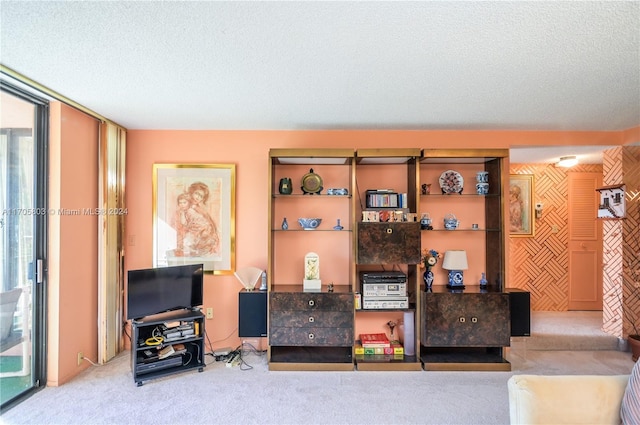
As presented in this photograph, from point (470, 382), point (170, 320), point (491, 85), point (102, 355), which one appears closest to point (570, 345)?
point (470, 382)

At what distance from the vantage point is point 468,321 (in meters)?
3.06

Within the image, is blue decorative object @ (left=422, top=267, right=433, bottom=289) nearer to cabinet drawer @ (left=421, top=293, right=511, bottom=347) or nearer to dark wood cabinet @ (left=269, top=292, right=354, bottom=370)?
cabinet drawer @ (left=421, top=293, right=511, bottom=347)

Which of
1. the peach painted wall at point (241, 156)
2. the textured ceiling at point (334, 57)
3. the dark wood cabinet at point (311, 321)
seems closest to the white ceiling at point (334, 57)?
the textured ceiling at point (334, 57)

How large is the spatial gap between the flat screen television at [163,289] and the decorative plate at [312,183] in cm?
137

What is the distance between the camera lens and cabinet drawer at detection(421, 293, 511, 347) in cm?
305

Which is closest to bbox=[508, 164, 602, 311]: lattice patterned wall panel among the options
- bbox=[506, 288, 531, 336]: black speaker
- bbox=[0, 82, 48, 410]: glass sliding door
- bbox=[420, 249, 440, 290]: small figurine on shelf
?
bbox=[506, 288, 531, 336]: black speaker

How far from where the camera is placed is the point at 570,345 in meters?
3.61

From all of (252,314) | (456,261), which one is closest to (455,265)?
(456,261)

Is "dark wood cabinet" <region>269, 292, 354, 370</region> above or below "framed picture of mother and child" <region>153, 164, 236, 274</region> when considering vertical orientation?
below

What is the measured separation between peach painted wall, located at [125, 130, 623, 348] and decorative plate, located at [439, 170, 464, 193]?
0.35 metres

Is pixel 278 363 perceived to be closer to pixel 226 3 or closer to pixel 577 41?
pixel 226 3

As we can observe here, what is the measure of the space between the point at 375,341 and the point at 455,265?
1.16 m

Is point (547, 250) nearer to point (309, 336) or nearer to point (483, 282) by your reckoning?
point (483, 282)

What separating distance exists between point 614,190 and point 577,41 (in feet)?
8.96
